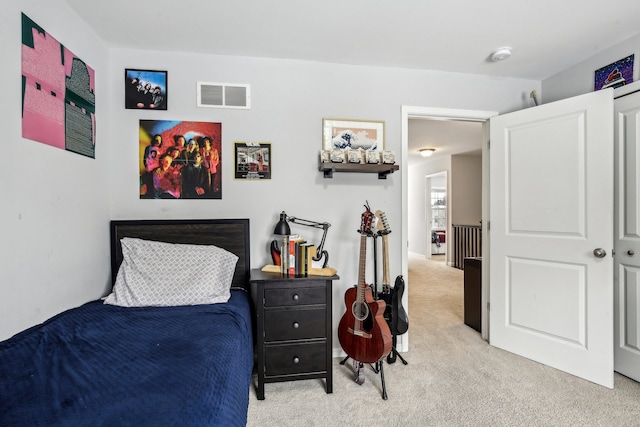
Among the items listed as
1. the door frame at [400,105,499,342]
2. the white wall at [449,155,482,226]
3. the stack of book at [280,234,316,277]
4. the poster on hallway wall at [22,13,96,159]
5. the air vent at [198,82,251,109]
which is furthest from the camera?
the white wall at [449,155,482,226]

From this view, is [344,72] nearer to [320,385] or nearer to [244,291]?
[244,291]

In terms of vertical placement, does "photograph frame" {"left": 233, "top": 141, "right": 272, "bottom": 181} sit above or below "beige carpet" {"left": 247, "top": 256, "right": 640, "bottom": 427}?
above

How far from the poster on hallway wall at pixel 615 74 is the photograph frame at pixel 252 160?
8.61 ft

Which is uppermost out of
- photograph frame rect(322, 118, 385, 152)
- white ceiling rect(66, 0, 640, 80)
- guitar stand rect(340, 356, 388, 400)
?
white ceiling rect(66, 0, 640, 80)

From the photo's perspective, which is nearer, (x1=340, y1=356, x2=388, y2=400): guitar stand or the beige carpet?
the beige carpet

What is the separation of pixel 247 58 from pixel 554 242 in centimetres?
276

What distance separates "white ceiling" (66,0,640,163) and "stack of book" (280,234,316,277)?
1445 mm

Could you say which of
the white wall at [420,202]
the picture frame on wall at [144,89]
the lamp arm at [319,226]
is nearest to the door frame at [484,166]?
the lamp arm at [319,226]

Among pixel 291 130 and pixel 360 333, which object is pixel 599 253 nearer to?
pixel 360 333

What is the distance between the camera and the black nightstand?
2051mm

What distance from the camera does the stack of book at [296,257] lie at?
224 centimetres

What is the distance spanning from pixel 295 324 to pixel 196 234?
3.27ft

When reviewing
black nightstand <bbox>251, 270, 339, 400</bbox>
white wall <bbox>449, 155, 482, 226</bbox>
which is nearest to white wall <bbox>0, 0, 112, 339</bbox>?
black nightstand <bbox>251, 270, 339, 400</bbox>

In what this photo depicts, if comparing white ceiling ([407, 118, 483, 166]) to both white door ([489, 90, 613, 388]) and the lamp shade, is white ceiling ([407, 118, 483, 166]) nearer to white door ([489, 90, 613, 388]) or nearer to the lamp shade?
white door ([489, 90, 613, 388])
